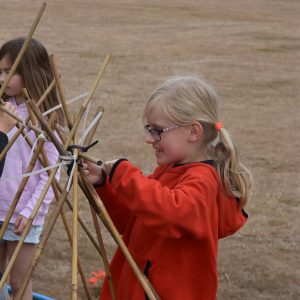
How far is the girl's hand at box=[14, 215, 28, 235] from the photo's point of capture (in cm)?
259

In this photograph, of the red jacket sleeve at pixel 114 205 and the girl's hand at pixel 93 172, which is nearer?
the girl's hand at pixel 93 172

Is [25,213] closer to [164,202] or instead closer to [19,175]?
[19,175]

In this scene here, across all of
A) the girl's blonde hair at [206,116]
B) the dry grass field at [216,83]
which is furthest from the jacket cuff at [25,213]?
the dry grass field at [216,83]

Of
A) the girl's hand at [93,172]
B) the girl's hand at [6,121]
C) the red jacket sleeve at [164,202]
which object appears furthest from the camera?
the girl's hand at [6,121]

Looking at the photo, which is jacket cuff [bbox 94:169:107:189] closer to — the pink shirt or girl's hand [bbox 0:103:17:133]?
girl's hand [bbox 0:103:17:133]

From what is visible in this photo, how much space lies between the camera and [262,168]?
543 centimetres

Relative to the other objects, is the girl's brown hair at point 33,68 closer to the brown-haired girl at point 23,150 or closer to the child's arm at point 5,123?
the brown-haired girl at point 23,150

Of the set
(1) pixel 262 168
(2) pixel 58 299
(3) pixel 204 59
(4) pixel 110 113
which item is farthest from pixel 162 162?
(3) pixel 204 59

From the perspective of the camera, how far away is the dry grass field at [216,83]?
3871mm

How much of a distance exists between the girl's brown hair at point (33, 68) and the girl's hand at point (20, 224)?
14.5 inches

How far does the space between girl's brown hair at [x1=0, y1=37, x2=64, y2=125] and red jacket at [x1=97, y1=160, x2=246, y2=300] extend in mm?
708

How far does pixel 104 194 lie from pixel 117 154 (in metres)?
3.70

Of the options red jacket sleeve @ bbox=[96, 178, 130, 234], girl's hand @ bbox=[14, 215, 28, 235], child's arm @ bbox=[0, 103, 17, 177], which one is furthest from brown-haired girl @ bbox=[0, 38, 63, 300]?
red jacket sleeve @ bbox=[96, 178, 130, 234]

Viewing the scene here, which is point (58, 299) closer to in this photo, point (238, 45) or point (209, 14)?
point (238, 45)
